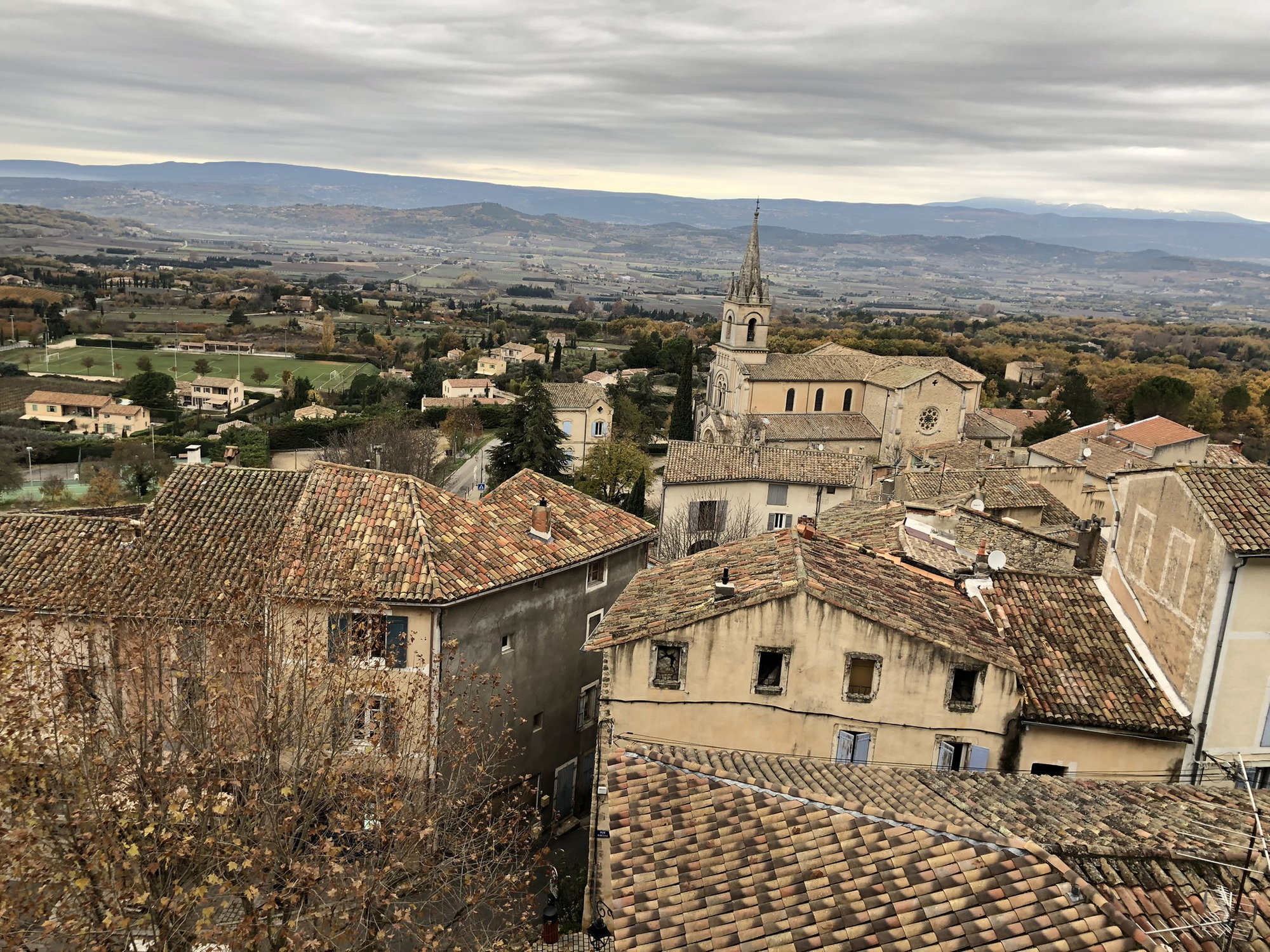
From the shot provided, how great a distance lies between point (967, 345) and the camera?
160875 millimetres

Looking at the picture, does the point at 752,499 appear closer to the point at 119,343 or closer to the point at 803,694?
the point at 803,694

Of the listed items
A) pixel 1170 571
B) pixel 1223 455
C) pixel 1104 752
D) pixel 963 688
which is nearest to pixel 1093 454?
pixel 1223 455

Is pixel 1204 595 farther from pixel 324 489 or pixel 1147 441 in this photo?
pixel 1147 441

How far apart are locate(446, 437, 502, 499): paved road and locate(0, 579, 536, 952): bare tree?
4611 cm

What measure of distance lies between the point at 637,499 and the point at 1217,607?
42.1 m

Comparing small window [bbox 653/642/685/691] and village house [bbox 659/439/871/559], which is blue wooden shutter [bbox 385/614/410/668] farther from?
village house [bbox 659/439/871/559]

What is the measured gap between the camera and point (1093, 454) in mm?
49656

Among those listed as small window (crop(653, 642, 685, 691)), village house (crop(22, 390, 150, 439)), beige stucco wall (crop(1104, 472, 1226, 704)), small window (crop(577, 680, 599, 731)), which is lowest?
village house (crop(22, 390, 150, 439))

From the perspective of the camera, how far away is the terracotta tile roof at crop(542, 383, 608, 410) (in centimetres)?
7950

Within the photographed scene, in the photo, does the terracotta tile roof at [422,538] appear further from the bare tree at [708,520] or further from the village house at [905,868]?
the bare tree at [708,520]

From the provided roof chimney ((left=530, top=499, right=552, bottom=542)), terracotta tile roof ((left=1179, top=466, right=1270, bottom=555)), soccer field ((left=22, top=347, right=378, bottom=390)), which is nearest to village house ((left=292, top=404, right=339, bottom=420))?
soccer field ((left=22, top=347, right=378, bottom=390))

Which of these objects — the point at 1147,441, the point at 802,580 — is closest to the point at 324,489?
the point at 802,580

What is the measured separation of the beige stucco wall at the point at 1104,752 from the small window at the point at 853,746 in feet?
8.16

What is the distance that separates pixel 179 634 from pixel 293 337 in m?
157
